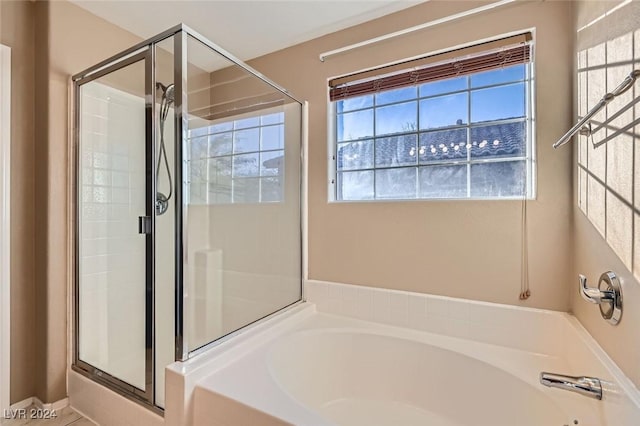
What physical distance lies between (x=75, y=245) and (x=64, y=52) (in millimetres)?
1182

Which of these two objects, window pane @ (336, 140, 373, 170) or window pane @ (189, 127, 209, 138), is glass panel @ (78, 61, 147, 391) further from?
window pane @ (336, 140, 373, 170)

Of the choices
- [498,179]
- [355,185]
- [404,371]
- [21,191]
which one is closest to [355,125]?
[355,185]

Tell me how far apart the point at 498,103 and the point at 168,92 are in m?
1.75

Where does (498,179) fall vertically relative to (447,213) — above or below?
above

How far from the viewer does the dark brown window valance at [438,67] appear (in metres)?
1.59

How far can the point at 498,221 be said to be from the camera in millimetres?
1614

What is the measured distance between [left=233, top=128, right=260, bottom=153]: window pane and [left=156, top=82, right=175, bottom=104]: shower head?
639 mm

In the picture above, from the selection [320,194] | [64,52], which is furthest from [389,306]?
[64,52]

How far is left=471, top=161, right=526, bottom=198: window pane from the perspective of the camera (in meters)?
1.62

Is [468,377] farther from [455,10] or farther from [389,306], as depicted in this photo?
[455,10]

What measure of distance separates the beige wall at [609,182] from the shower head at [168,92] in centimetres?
170

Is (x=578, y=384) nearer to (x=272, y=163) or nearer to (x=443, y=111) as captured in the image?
(x=443, y=111)

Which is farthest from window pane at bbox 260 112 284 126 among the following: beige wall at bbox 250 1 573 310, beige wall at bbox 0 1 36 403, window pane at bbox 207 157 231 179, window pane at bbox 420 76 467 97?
beige wall at bbox 0 1 36 403

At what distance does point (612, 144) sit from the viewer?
1000 millimetres
